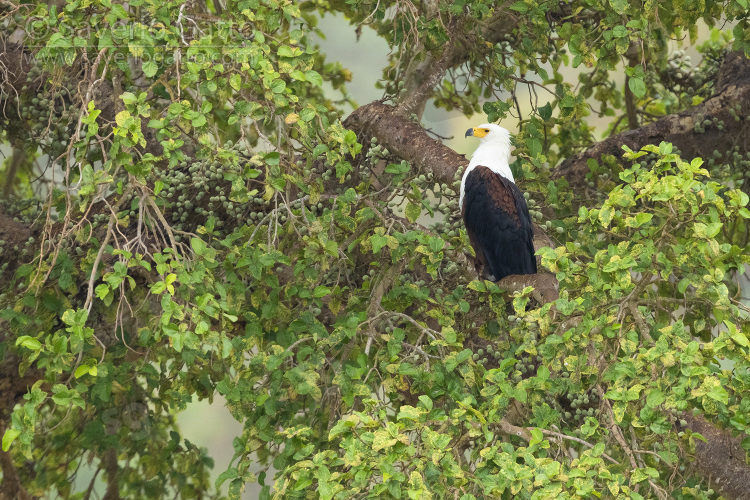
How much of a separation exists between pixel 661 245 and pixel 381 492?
93 centimetres

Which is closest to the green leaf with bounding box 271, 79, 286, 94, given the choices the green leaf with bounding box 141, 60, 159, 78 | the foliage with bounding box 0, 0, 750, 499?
the foliage with bounding box 0, 0, 750, 499

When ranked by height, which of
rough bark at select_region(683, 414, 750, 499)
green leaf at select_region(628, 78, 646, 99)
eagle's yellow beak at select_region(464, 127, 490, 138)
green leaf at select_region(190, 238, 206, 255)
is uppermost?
eagle's yellow beak at select_region(464, 127, 490, 138)

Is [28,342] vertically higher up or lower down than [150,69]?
lower down

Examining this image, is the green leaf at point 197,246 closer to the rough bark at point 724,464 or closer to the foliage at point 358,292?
the foliage at point 358,292

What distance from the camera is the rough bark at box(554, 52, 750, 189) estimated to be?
12.4 ft

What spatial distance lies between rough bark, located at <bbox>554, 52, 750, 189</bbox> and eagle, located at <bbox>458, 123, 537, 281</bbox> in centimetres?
68

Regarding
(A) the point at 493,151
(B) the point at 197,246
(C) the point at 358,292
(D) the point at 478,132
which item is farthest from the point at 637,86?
(B) the point at 197,246

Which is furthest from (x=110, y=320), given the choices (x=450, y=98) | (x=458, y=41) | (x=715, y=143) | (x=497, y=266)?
(x=715, y=143)

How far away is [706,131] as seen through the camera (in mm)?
3828

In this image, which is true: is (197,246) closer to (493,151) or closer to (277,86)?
(277,86)

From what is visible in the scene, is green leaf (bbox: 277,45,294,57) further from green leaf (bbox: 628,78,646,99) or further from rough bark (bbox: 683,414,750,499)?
rough bark (bbox: 683,414,750,499)

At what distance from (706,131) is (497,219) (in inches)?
48.3

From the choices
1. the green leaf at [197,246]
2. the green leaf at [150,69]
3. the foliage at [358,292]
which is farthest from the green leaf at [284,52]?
the green leaf at [197,246]

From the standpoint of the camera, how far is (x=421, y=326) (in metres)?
2.62
